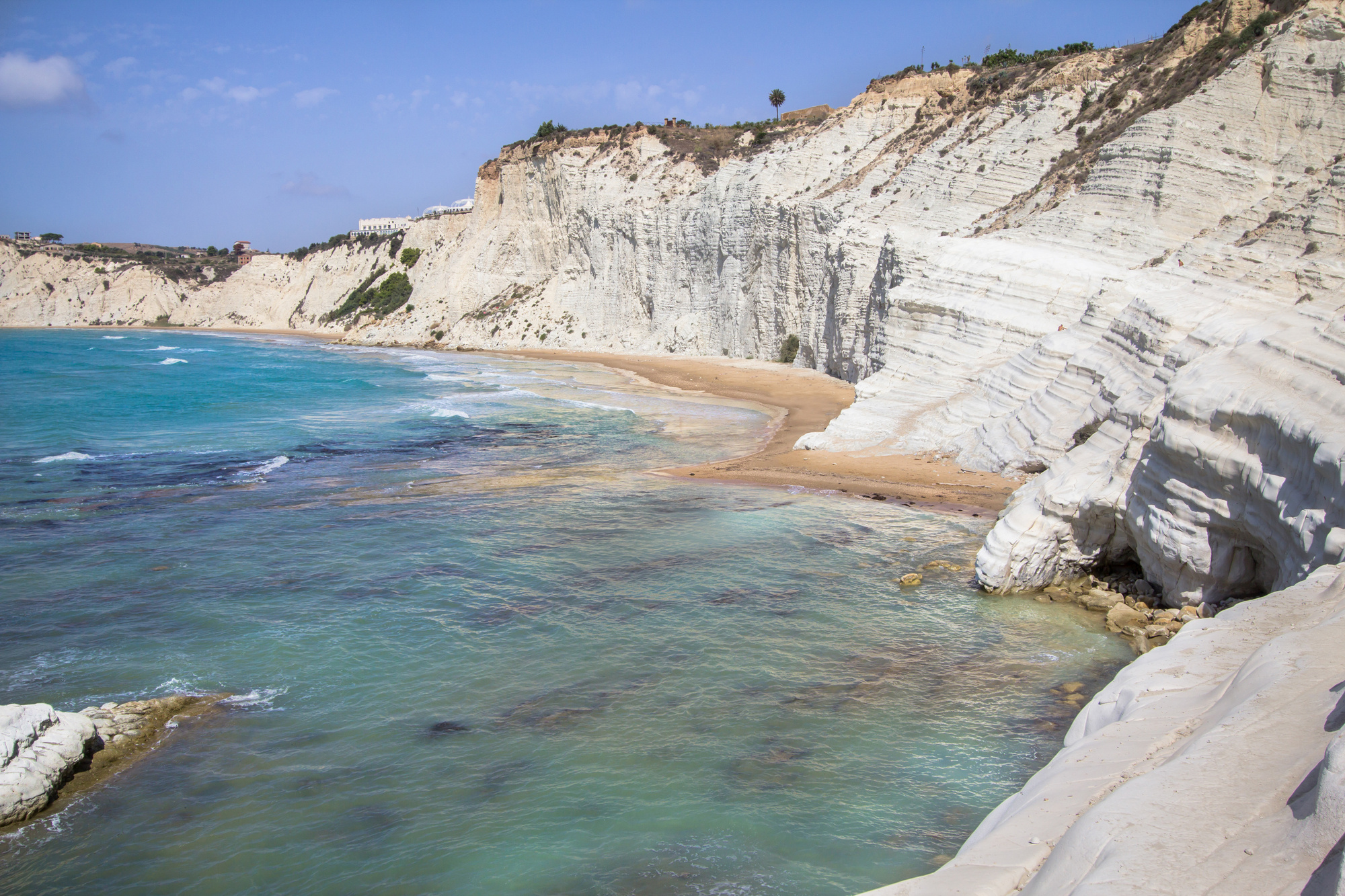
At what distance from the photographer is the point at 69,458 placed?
73.3ft

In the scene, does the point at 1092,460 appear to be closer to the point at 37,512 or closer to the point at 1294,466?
the point at 1294,466

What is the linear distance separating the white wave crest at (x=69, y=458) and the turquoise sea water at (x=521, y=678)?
292 centimetres

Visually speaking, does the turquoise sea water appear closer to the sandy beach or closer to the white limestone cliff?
the sandy beach

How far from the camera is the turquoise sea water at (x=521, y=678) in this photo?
21.4 feet

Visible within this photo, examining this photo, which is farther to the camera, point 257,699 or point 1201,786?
point 257,699

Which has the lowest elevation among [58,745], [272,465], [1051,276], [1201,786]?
[58,745]

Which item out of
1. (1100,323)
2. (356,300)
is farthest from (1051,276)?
(356,300)

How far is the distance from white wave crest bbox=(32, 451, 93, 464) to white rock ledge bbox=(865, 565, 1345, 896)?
24.1 meters

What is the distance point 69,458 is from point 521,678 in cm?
1941

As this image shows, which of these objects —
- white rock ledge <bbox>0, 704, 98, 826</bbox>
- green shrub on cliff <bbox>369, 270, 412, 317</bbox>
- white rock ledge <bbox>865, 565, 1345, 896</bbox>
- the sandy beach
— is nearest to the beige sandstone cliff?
white rock ledge <bbox>865, 565, 1345, 896</bbox>

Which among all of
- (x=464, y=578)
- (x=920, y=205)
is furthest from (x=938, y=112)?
(x=464, y=578)

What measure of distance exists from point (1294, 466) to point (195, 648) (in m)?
11.6

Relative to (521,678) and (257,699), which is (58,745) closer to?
(257,699)

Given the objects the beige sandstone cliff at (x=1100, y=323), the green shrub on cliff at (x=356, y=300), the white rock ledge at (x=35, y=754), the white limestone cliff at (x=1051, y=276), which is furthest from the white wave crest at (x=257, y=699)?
the green shrub on cliff at (x=356, y=300)
